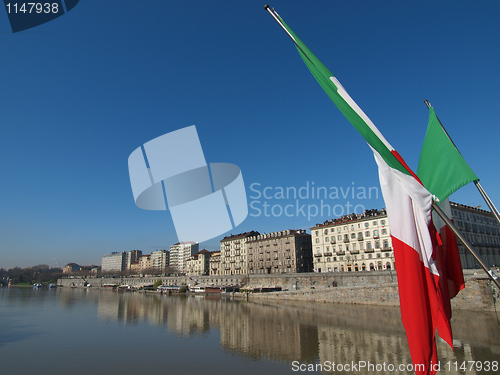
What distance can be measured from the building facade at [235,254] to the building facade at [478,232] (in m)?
52.2

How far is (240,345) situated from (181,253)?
5337 inches

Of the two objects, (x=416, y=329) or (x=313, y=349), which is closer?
(x=416, y=329)

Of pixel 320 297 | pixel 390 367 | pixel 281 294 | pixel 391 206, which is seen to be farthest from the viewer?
pixel 281 294

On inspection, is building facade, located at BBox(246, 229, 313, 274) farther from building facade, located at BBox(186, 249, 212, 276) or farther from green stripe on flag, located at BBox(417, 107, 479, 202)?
green stripe on flag, located at BBox(417, 107, 479, 202)

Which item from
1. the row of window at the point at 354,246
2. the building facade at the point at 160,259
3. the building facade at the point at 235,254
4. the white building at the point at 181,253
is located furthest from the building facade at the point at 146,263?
the row of window at the point at 354,246

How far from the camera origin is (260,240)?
274ft

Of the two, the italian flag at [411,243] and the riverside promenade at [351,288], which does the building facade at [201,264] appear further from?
the italian flag at [411,243]

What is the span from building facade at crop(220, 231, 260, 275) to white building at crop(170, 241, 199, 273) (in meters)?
51.3

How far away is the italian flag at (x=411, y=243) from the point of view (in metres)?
3.47

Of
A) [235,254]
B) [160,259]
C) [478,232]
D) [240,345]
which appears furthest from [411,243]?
[160,259]

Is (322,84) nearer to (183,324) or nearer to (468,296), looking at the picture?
(183,324)

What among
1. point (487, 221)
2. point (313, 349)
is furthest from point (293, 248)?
point (313, 349)

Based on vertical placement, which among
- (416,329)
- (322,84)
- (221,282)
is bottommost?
(221,282)

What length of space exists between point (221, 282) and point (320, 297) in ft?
134
